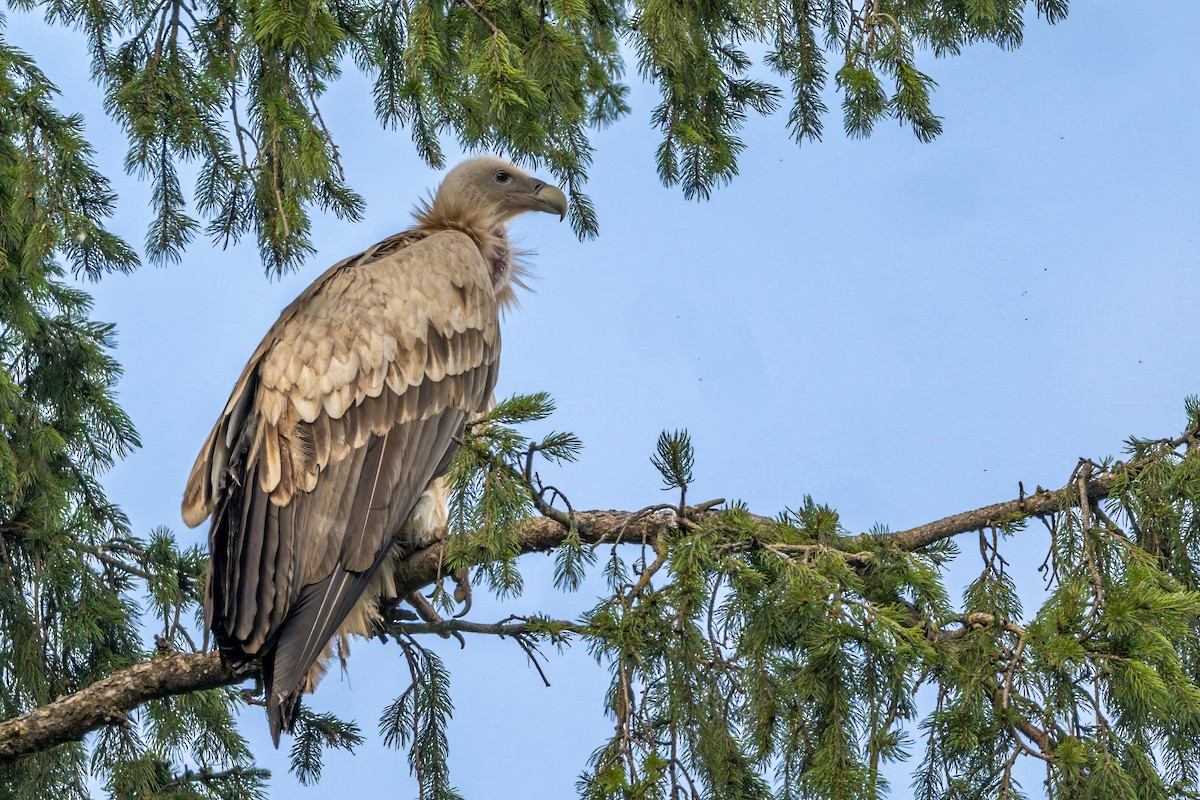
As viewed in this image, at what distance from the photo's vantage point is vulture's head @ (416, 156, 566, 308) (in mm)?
A: 6332

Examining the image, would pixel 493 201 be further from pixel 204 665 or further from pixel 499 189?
pixel 204 665

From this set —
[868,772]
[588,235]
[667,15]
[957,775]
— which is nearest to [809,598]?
[868,772]

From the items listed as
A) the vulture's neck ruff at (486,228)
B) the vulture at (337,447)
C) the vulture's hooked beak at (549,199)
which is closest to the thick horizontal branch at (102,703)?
the vulture at (337,447)

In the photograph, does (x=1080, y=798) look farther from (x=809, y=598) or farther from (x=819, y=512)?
(x=819, y=512)

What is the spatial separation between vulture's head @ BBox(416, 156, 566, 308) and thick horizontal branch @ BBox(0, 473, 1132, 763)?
2041mm

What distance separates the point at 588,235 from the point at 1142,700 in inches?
182

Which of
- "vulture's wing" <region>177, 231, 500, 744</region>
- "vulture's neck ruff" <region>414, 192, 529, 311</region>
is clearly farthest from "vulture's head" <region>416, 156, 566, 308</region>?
"vulture's wing" <region>177, 231, 500, 744</region>

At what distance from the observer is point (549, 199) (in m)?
6.45

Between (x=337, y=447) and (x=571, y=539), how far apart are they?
5.55 ft

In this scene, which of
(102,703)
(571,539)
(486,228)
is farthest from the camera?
(486,228)

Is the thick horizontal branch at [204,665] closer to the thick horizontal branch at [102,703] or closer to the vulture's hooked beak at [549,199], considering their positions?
the thick horizontal branch at [102,703]

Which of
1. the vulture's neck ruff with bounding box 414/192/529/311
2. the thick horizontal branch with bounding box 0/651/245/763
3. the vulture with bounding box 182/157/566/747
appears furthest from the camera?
the vulture's neck ruff with bounding box 414/192/529/311

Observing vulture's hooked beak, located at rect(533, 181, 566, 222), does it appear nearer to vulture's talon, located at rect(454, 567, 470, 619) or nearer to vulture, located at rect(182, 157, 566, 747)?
vulture, located at rect(182, 157, 566, 747)

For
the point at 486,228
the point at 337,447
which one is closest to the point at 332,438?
the point at 337,447
